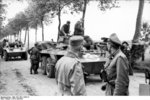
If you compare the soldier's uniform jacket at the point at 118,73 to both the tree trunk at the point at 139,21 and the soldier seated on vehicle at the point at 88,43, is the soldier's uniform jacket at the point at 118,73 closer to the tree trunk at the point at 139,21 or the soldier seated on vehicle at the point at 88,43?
the tree trunk at the point at 139,21

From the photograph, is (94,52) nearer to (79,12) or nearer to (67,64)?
(79,12)

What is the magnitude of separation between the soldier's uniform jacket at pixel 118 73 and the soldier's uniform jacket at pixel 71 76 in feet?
1.79

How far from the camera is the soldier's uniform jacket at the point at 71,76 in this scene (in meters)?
2.66

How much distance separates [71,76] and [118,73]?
2.06 feet

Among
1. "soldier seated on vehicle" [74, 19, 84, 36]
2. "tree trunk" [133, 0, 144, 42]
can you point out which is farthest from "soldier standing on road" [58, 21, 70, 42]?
"tree trunk" [133, 0, 144, 42]

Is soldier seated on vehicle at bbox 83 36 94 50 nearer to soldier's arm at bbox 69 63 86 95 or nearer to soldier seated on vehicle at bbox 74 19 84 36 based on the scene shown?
soldier seated on vehicle at bbox 74 19 84 36

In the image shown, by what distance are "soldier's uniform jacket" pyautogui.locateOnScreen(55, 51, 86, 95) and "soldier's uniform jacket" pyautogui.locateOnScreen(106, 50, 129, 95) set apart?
0.54m

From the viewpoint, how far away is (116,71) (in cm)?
324

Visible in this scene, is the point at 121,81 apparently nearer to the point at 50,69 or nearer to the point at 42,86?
the point at 42,86

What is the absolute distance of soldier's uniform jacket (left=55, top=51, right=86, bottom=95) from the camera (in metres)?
2.66

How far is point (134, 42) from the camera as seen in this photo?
10.4 m

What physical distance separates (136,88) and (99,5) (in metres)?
2.40

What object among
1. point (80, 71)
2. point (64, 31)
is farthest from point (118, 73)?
point (64, 31)

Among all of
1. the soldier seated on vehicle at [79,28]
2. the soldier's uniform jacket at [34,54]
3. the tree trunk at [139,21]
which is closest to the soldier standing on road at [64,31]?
the soldier seated on vehicle at [79,28]
